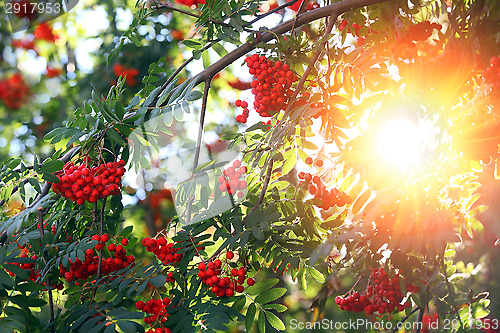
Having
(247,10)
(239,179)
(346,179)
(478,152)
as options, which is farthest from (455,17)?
(239,179)

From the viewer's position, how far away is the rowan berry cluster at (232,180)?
167 centimetres

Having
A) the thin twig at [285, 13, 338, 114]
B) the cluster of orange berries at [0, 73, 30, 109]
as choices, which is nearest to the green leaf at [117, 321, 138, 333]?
the thin twig at [285, 13, 338, 114]

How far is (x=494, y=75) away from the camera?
128 centimetres

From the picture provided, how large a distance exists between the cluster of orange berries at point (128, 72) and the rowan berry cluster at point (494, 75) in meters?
3.16

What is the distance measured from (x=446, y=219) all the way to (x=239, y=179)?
0.83 metres

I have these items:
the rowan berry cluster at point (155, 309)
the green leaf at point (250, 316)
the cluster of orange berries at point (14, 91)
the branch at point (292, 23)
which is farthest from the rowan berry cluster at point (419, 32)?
the cluster of orange berries at point (14, 91)

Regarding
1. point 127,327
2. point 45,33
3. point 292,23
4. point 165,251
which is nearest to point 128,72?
point 45,33

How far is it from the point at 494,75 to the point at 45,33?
4.33 m

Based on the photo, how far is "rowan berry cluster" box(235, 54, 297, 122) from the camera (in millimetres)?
1708

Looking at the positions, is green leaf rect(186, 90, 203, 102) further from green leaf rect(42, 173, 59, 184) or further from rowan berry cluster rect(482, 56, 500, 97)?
rowan berry cluster rect(482, 56, 500, 97)

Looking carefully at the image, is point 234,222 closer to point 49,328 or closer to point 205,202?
point 205,202

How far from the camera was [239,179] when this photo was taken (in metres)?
1.76

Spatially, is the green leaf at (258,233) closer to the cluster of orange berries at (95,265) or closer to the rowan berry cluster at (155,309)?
the rowan berry cluster at (155,309)

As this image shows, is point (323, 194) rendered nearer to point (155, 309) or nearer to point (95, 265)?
point (155, 309)
